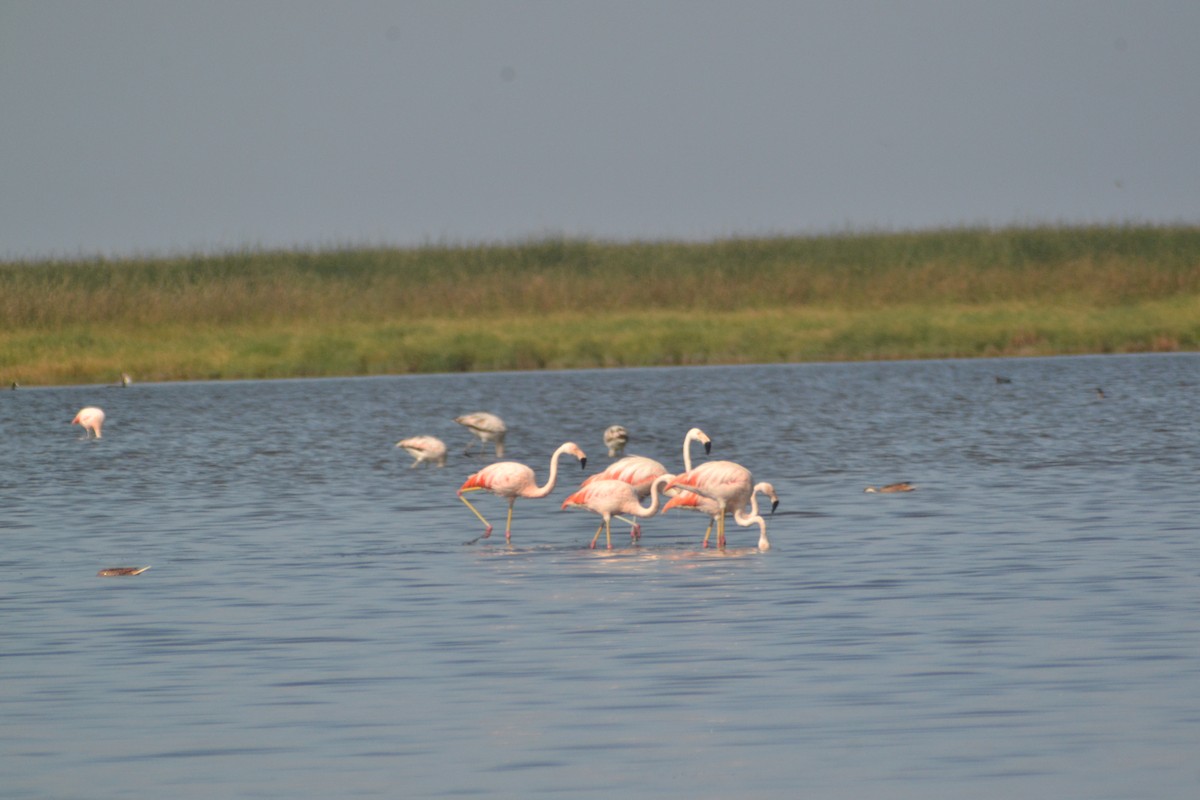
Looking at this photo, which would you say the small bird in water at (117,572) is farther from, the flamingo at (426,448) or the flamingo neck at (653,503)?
the flamingo at (426,448)

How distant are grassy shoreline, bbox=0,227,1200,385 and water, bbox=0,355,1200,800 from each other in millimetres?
22548

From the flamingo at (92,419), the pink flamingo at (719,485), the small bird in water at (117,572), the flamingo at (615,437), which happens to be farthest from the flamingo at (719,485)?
the flamingo at (92,419)

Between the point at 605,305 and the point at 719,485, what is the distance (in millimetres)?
38082

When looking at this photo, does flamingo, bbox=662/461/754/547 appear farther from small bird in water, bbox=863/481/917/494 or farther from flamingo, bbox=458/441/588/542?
small bird in water, bbox=863/481/917/494

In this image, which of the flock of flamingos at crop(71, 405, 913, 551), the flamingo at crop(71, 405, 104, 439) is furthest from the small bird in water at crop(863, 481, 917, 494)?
the flamingo at crop(71, 405, 104, 439)

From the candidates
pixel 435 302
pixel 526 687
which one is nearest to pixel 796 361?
pixel 435 302

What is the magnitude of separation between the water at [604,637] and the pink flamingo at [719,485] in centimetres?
39

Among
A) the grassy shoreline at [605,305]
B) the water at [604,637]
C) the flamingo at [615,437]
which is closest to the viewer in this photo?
the water at [604,637]

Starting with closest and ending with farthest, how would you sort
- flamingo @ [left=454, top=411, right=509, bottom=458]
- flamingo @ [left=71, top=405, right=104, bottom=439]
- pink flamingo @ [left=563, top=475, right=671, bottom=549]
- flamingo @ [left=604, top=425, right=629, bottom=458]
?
pink flamingo @ [left=563, top=475, right=671, bottom=549]
flamingo @ [left=604, top=425, right=629, bottom=458]
flamingo @ [left=454, top=411, right=509, bottom=458]
flamingo @ [left=71, top=405, right=104, bottom=439]

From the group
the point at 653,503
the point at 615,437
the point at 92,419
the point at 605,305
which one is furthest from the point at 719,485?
the point at 605,305

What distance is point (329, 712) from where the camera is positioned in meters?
9.83

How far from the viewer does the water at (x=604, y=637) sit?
862 cm

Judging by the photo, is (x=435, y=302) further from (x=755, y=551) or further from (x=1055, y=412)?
(x=755, y=551)

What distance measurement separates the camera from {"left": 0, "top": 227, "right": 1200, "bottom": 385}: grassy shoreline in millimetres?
47844
